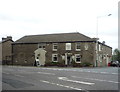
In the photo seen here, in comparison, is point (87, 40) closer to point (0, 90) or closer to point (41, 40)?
point (41, 40)

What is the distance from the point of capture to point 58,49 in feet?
155

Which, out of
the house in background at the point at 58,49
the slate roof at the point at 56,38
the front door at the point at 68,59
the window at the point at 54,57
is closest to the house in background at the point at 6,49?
the house in background at the point at 58,49

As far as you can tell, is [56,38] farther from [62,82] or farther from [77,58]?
[62,82]

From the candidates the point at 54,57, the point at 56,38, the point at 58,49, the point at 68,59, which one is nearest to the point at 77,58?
the point at 68,59

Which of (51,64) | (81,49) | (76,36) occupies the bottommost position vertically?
(51,64)

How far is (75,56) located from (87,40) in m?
4.27

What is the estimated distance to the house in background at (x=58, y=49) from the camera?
44.4m

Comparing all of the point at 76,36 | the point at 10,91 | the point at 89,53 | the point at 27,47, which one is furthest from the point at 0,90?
the point at 27,47

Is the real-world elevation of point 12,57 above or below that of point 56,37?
below

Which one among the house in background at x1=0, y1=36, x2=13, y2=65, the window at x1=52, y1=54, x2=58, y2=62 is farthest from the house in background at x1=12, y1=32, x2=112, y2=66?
the house in background at x1=0, y1=36, x2=13, y2=65

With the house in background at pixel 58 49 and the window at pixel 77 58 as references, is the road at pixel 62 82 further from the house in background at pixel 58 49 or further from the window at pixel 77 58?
the window at pixel 77 58

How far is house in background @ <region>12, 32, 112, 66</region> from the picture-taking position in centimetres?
4441

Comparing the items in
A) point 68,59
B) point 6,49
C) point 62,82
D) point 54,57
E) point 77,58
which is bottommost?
point 62,82

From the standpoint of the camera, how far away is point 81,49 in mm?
44875
